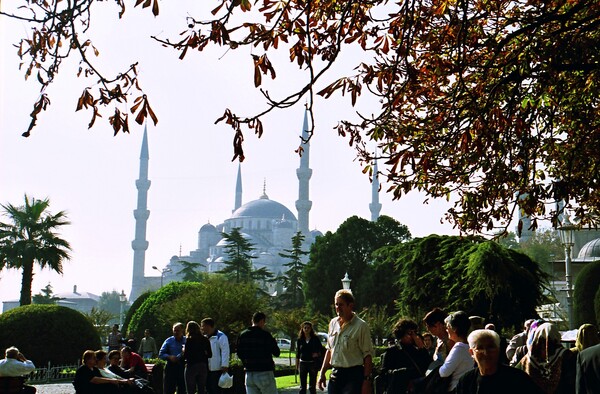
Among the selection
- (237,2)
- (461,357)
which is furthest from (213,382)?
(237,2)

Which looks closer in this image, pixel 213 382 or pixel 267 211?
pixel 213 382

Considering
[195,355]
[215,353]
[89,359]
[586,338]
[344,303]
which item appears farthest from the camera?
[215,353]

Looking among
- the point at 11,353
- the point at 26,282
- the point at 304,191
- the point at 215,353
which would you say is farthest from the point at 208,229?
the point at 11,353

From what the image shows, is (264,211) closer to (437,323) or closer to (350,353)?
(350,353)

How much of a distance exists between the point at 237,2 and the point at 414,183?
178 inches

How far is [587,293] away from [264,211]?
12240 centimetres

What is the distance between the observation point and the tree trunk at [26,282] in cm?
2873

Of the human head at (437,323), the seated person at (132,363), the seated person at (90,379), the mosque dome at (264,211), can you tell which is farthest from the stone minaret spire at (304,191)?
the human head at (437,323)

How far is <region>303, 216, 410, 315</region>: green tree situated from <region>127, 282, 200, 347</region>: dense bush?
1991 cm

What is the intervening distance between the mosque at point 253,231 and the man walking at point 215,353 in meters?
111

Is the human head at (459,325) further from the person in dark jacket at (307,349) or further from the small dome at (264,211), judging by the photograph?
the small dome at (264,211)

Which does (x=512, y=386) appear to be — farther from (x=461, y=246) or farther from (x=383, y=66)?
(x=461, y=246)

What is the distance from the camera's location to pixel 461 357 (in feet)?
18.1

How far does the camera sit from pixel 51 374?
2270 cm
